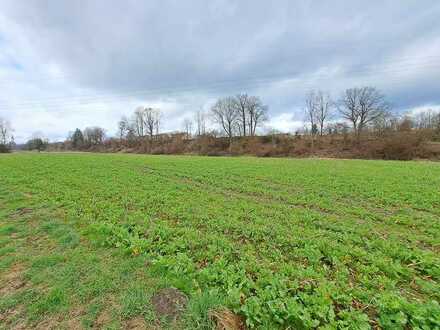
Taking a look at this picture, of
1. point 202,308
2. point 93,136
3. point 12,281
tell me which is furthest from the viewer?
point 93,136

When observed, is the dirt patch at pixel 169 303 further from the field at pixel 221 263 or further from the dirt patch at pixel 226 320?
the dirt patch at pixel 226 320

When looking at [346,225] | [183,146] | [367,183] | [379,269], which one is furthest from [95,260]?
[183,146]

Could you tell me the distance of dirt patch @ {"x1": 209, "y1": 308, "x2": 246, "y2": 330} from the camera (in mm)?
2504

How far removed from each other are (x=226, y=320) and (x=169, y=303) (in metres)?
0.85

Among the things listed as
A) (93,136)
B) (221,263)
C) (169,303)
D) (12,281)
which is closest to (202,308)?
(169,303)

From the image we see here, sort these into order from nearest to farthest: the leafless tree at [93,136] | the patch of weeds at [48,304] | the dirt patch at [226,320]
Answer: the dirt patch at [226,320] → the patch of weeds at [48,304] → the leafless tree at [93,136]

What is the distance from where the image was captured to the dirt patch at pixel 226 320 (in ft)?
8.21

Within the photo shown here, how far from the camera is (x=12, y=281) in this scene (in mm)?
3457

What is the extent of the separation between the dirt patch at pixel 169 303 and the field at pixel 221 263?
0.05m

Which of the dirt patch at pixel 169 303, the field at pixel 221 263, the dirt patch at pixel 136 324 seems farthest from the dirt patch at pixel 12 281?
the dirt patch at pixel 169 303

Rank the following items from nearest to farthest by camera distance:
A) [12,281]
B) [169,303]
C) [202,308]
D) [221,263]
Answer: [202,308]
[169,303]
[12,281]
[221,263]

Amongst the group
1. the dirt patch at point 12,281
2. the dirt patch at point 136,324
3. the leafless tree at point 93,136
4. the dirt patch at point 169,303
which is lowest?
the dirt patch at point 136,324

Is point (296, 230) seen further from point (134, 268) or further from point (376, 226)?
point (134, 268)

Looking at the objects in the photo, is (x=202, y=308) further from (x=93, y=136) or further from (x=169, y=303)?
(x=93, y=136)
